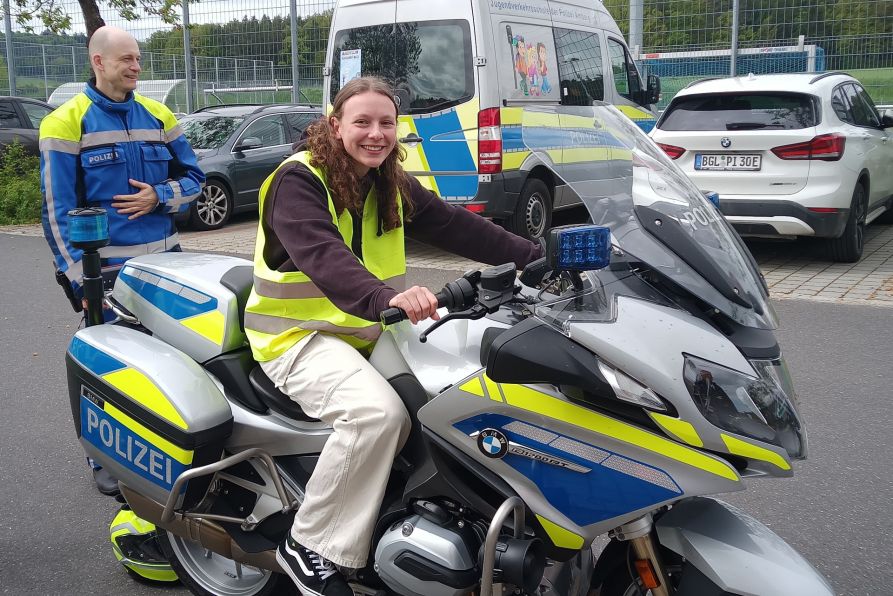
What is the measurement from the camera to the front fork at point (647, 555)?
7.30ft

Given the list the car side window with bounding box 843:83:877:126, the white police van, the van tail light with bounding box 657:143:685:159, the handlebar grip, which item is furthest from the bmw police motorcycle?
the car side window with bounding box 843:83:877:126

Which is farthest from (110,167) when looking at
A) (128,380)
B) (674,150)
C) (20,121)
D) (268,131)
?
(20,121)

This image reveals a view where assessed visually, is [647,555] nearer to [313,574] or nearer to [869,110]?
[313,574]

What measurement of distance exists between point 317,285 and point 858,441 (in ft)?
10.3

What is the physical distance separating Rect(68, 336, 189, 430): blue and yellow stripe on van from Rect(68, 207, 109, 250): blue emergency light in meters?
0.46

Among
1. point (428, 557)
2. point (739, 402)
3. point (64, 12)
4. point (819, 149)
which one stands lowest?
point (428, 557)

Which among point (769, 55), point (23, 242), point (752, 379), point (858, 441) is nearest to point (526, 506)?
point (752, 379)

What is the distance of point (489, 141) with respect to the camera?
358 inches

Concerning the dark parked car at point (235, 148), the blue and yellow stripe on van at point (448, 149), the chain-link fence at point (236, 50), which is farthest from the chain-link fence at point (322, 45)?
the blue and yellow stripe on van at point (448, 149)

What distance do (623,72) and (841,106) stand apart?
3428mm

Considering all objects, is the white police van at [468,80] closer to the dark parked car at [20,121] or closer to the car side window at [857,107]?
the car side window at [857,107]

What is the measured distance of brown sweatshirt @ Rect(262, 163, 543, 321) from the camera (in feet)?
8.23

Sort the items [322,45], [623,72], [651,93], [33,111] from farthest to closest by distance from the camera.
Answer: [33,111] → [322,45] → [651,93] → [623,72]

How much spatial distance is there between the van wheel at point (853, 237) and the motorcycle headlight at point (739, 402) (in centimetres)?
699
